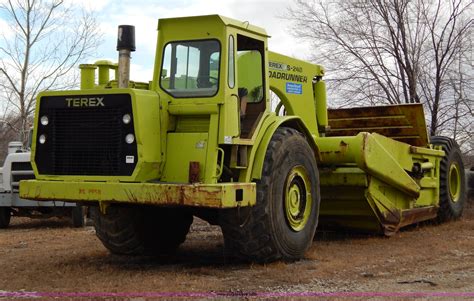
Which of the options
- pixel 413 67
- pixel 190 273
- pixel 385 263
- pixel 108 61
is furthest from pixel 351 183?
pixel 413 67

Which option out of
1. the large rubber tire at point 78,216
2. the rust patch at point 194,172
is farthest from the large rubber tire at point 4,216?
the rust patch at point 194,172

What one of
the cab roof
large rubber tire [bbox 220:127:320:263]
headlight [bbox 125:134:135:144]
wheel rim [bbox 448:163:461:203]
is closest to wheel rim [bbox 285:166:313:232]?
large rubber tire [bbox 220:127:320:263]

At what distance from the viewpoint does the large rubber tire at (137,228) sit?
7605 mm

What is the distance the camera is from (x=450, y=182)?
39.7ft

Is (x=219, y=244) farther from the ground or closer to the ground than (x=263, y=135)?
closer to the ground

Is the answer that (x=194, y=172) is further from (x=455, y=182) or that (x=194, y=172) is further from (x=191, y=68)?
(x=455, y=182)

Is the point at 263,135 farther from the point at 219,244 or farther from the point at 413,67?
the point at 413,67

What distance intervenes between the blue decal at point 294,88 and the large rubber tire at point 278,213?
1308 millimetres

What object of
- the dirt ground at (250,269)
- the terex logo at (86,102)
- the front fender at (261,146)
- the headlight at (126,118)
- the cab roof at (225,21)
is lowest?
the dirt ground at (250,269)

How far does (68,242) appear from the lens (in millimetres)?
9844

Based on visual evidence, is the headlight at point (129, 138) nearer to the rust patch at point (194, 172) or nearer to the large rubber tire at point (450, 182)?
the rust patch at point (194, 172)

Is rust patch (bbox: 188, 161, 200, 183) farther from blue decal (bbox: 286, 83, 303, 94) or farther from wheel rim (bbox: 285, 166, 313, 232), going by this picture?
blue decal (bbox: 286, 83, 303, 94)

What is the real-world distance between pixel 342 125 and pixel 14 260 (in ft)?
18.4

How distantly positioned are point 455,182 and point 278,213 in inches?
258
